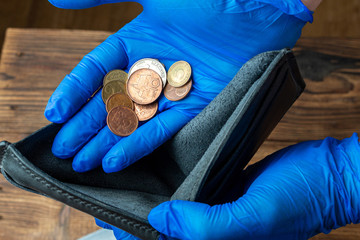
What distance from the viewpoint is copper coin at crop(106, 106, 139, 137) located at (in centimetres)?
102

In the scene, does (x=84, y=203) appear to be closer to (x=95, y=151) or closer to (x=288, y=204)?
(x=95, y=151)

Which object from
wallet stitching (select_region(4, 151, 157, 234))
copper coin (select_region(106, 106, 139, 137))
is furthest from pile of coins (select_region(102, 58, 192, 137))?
wallet stitching (select_region(4, 151, 157, 234))

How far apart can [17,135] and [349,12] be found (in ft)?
6.81

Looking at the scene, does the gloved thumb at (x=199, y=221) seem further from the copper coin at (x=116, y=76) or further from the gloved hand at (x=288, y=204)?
the copper coin at (x=116, y=76)

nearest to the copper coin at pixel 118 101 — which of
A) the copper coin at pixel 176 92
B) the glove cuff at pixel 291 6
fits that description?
the copper coin at pixel 176 92

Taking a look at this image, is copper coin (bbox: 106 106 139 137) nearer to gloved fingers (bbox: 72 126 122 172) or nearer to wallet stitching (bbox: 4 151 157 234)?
gloved fingers (bbox: 72 126 122 172)

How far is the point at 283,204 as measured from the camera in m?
0.80

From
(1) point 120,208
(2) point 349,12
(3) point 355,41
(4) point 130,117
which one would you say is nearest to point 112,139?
(4) point 130,117

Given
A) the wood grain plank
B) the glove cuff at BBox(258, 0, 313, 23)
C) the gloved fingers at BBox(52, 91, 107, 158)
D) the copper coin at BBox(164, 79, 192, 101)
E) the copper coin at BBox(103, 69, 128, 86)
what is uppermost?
the glove cuff at BBox(258, 0, 313, 23)

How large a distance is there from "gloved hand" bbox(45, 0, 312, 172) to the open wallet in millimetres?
50

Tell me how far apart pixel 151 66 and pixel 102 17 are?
134 centimetres

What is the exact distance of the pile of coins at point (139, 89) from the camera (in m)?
1.03

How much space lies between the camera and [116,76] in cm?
109

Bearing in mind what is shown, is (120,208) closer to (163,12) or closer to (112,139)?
(112,139)
